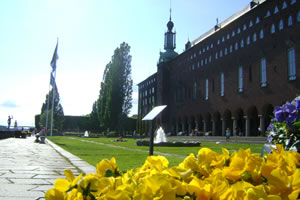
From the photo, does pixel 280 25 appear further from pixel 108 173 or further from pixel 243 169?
pixel 108 173

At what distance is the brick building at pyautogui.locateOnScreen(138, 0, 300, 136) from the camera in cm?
2716

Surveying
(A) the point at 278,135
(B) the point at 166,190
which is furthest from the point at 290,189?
(A) the point at 278,135

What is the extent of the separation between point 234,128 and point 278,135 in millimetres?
32859

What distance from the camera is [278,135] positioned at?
2889mm

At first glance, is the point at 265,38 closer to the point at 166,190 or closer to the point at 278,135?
the point at 278,135

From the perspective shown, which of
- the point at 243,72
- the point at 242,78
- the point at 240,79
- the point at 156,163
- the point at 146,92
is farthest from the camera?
the point at 146,92

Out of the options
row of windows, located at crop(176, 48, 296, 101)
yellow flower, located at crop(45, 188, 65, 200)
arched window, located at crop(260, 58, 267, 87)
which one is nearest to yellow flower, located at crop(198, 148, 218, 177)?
yellow flower, located at crop(45, 188, 65, 200)

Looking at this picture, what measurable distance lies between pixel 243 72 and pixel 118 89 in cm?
1669

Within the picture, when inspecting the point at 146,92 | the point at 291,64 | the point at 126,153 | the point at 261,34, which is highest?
the point at 261,34

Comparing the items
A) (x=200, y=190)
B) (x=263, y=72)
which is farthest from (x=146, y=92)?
(x=200, y=190)

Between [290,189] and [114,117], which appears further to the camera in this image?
[114,117]

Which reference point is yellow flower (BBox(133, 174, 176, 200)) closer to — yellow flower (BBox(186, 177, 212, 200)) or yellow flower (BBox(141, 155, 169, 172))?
yellow flower (BBox(186, 177, 212, 200))

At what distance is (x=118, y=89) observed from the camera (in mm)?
40688

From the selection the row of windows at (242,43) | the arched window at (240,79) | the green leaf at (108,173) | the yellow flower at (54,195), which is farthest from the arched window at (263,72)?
the yellow flower at (54,195)
